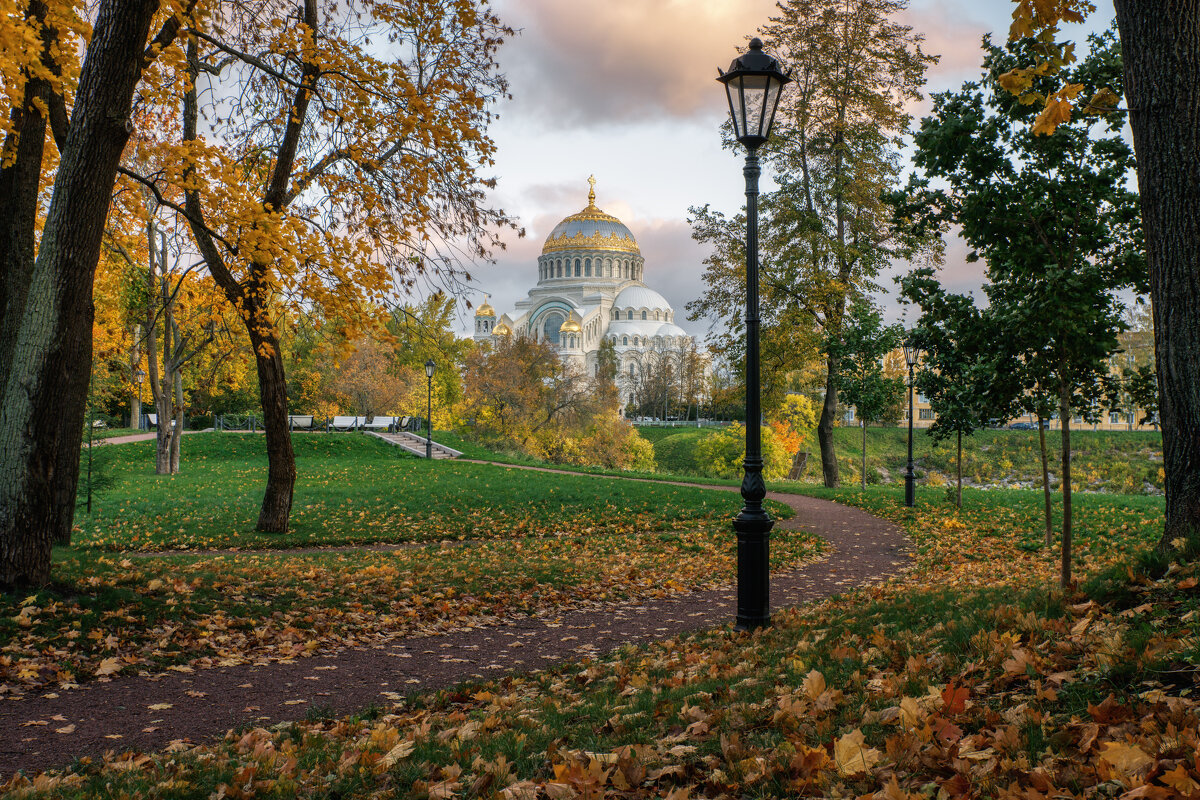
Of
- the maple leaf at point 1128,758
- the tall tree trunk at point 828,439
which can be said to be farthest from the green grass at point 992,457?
the maple leaf at point 1128,758

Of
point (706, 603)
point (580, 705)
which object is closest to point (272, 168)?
point (706, 603)

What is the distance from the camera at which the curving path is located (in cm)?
414

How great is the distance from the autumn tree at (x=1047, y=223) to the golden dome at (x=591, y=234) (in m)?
107

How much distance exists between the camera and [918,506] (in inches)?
652

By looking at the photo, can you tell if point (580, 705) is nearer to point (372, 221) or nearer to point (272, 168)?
point (372, 221)

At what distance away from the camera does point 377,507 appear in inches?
629

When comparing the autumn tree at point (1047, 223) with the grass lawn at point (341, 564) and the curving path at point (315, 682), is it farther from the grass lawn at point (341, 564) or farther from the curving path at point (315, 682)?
the grass lawn at point (341, 564)

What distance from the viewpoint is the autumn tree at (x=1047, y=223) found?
5.96m

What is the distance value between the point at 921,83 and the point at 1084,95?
17856 mm

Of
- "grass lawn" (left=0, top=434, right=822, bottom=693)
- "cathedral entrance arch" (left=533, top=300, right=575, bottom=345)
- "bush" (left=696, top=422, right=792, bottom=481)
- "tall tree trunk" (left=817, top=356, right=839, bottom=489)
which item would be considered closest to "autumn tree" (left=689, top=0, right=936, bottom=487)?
"tall tree trunk" (left=817, top=356, right=839, bottom=489)

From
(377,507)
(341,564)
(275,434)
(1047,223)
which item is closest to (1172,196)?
(1047,223)

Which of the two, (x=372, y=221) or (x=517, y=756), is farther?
(x=372, y=221)

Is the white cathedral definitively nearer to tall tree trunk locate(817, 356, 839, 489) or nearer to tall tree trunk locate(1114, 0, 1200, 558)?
tall tree trunk locate(817, 356, 839, 489)

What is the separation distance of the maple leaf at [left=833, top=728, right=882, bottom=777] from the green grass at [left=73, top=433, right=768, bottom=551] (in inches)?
425
